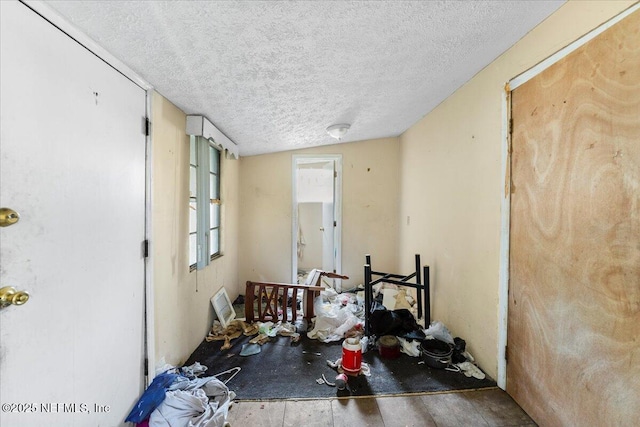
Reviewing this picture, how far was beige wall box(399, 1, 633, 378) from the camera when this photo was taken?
1.42 m

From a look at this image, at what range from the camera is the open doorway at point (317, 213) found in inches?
148

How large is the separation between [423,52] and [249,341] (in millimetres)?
2613

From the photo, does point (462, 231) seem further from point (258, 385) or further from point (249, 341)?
point (249, 341)

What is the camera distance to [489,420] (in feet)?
4.95

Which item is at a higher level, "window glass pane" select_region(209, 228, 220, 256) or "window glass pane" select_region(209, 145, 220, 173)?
"window glass pane" select_region(209, 145, 220, 173)

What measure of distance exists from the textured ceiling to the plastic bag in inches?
68.9

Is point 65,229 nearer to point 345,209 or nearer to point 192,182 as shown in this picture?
point 192,182

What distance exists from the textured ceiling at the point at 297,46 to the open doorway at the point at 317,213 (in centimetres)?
157

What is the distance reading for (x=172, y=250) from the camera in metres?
1.84

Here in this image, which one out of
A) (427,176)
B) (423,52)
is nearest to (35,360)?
(423,52)

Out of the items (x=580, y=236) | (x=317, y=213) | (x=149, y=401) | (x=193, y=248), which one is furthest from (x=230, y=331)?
(x=317, y=213)

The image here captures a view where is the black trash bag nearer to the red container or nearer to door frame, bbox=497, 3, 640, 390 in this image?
the red container

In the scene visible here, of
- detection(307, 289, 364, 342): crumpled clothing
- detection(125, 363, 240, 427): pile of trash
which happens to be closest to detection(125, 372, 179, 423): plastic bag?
detection(125, 363, 240, 427): pile of trash

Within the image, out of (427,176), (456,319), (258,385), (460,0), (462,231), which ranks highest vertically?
(460,0)
